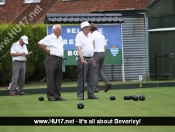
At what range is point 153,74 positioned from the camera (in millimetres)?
29172

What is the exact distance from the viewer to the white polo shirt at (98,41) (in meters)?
20.7

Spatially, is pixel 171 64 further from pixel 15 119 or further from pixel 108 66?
pixel 15 119

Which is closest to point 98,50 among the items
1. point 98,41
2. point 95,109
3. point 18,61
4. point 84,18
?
point 98,41

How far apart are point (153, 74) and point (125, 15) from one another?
9.86 feet

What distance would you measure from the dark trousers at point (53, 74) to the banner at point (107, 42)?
304 inches

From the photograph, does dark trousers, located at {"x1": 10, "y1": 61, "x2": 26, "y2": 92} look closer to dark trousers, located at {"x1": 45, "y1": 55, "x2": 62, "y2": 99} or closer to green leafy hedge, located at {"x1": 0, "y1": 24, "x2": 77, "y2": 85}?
dark trousers, located at {"x1": 45, "y1": 55, "x2": 62, "y2": 99}

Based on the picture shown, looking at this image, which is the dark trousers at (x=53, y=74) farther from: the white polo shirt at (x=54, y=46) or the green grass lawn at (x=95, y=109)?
the green grass lawn at (x=95, y=109)

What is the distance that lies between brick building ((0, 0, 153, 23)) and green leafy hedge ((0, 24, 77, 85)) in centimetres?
793

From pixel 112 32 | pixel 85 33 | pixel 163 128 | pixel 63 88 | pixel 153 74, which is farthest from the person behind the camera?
pixel 153 74

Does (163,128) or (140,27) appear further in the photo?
(140,27)

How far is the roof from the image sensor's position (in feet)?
83.7

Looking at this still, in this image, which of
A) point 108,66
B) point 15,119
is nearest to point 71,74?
point 108,66

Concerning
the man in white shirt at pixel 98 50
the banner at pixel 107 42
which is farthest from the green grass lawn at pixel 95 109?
the banner at pixel 107 42

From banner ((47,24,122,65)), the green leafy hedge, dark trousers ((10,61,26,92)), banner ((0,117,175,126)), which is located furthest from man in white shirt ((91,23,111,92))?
banner ((0,117,175,126))
